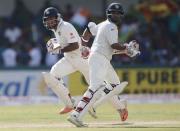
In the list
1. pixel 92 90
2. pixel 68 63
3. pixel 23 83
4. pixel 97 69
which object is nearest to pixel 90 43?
pixel 23 83

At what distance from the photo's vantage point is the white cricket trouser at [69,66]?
13.3m

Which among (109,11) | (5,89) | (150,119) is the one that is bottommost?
(5,89)

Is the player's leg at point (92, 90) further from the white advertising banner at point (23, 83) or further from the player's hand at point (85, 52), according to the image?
the white advertising banner at point (23, 83)

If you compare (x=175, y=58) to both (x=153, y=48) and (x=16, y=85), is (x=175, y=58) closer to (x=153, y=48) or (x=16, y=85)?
(x=153, y=48)

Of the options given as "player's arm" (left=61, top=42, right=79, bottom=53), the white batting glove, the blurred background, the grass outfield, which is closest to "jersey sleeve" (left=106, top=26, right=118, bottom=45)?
"player's arm" (left=61, top=42, right=79, bottom=53)

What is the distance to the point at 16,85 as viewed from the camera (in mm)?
19797

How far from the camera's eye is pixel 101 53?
12047 mm

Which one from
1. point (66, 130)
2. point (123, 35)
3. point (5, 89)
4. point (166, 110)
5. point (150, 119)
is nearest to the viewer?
point (66, 130)

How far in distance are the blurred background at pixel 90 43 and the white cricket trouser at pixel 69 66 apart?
6330 mm

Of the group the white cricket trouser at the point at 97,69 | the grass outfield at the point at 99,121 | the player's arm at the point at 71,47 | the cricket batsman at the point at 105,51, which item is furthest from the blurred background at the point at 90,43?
the white cricket trouser at the point at 97,69

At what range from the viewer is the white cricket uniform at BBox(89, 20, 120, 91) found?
38.7 feet

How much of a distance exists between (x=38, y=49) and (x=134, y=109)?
5055mm

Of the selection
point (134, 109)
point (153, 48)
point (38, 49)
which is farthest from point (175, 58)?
point (134, 109)

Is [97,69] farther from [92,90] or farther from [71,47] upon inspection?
[71,47]
